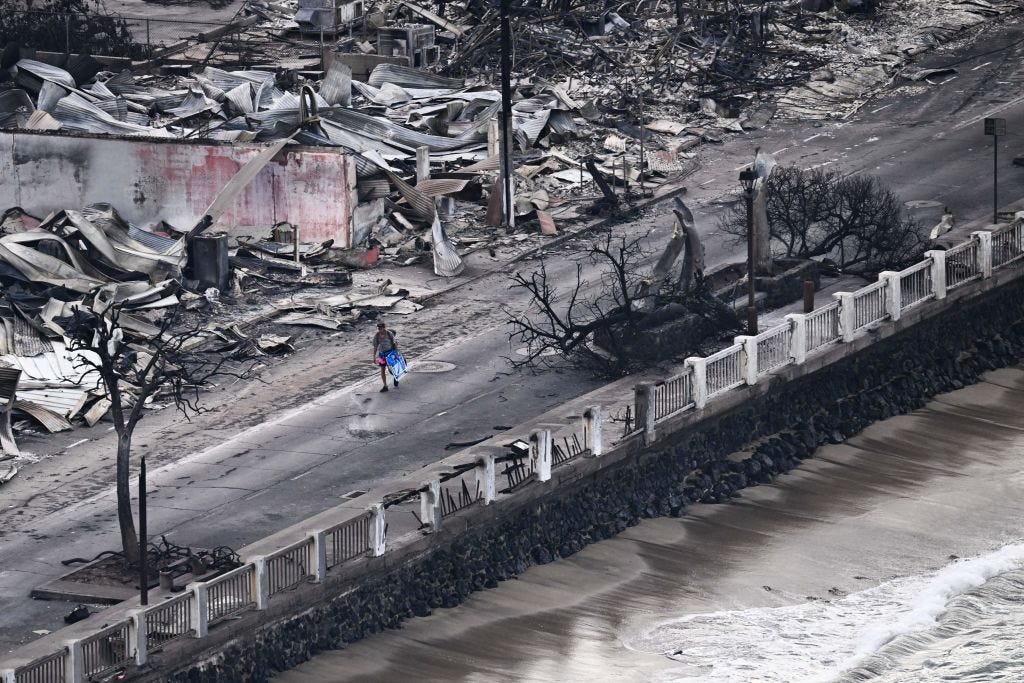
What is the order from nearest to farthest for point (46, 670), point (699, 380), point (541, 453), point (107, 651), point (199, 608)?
point (46, 670), point (107, 651), point (199, 608), point (541, 453), point (699, 380)

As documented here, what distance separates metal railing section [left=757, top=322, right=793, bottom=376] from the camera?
33.6 m

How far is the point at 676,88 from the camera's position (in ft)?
170

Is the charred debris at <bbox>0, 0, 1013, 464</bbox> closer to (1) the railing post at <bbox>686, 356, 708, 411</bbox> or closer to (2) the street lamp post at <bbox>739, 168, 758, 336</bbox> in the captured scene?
(2) the street lamp post at <bbox>739, 168, 758, 336</bbox>

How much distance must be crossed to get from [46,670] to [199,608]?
2.26 meters

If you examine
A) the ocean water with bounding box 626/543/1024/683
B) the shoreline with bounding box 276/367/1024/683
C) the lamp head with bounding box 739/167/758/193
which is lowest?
the ocean water with bounding box 626/543/1024/683

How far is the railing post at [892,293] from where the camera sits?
36.5m

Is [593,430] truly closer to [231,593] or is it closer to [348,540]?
[348,540]

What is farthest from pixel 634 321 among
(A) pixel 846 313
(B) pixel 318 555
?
(B) pixel 318 555

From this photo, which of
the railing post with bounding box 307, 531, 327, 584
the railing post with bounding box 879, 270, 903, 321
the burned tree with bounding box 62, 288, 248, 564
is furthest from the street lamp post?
the railing post with bounding box 307, 531, 327, 584

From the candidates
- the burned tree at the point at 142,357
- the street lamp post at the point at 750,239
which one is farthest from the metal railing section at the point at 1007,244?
the burned tree at the point at 142,357

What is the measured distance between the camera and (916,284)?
37344 millimetres

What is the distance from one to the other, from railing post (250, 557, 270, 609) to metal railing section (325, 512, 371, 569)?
131 centimetres

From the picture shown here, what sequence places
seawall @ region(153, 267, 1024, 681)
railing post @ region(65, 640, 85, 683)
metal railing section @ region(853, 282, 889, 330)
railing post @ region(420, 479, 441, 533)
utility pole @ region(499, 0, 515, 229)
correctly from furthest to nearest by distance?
utility pole @ region(499, 0, 515, 229) < metal railing section @ region(853, 282, 889, 330) < railing post @ region(420, 479, 441, 533) < seawall @ region(153, 267, 1024, 681) < railing post @ region(65, 640, 85, 683)

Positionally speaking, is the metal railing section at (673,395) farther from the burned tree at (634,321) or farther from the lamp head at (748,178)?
the lamp head at (748,178)
